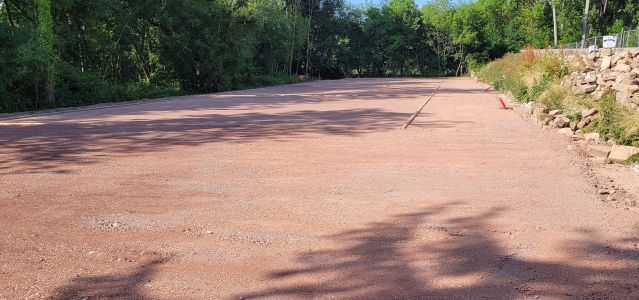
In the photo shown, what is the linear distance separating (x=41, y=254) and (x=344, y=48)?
79.7 metres

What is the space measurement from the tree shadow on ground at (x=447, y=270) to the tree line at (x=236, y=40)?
869 inches

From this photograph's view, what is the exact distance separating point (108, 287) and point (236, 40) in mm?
38315

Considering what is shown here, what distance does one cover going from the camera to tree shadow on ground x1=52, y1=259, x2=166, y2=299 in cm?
440

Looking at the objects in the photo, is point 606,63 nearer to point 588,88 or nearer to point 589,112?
point 588,88

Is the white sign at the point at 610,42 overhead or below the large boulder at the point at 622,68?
overhead

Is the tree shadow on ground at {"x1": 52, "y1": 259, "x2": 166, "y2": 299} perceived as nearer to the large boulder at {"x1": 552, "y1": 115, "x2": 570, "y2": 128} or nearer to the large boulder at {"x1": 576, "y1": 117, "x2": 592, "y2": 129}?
the large boulder at {"x1": 576, "y1": 117, "x2": 592, "y2": 129}

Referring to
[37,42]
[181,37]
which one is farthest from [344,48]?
[37,42]

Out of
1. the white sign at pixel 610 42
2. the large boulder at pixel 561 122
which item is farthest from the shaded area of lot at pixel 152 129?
the white sign at pixel 610 42

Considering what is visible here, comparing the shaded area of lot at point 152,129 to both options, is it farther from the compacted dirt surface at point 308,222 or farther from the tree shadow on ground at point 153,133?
the compacted dirt surface at point 308,222

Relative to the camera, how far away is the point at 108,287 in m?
4.56

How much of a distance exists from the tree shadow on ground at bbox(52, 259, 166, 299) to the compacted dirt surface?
0.02m

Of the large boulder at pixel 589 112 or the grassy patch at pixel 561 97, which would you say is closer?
the grassy patch at pixel 561 97

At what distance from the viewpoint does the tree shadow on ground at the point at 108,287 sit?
4.40 metres

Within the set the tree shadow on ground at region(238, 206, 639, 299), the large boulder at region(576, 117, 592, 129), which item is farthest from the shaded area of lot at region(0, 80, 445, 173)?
the tree shadow on ground at region(238, 206, 639, 299)
